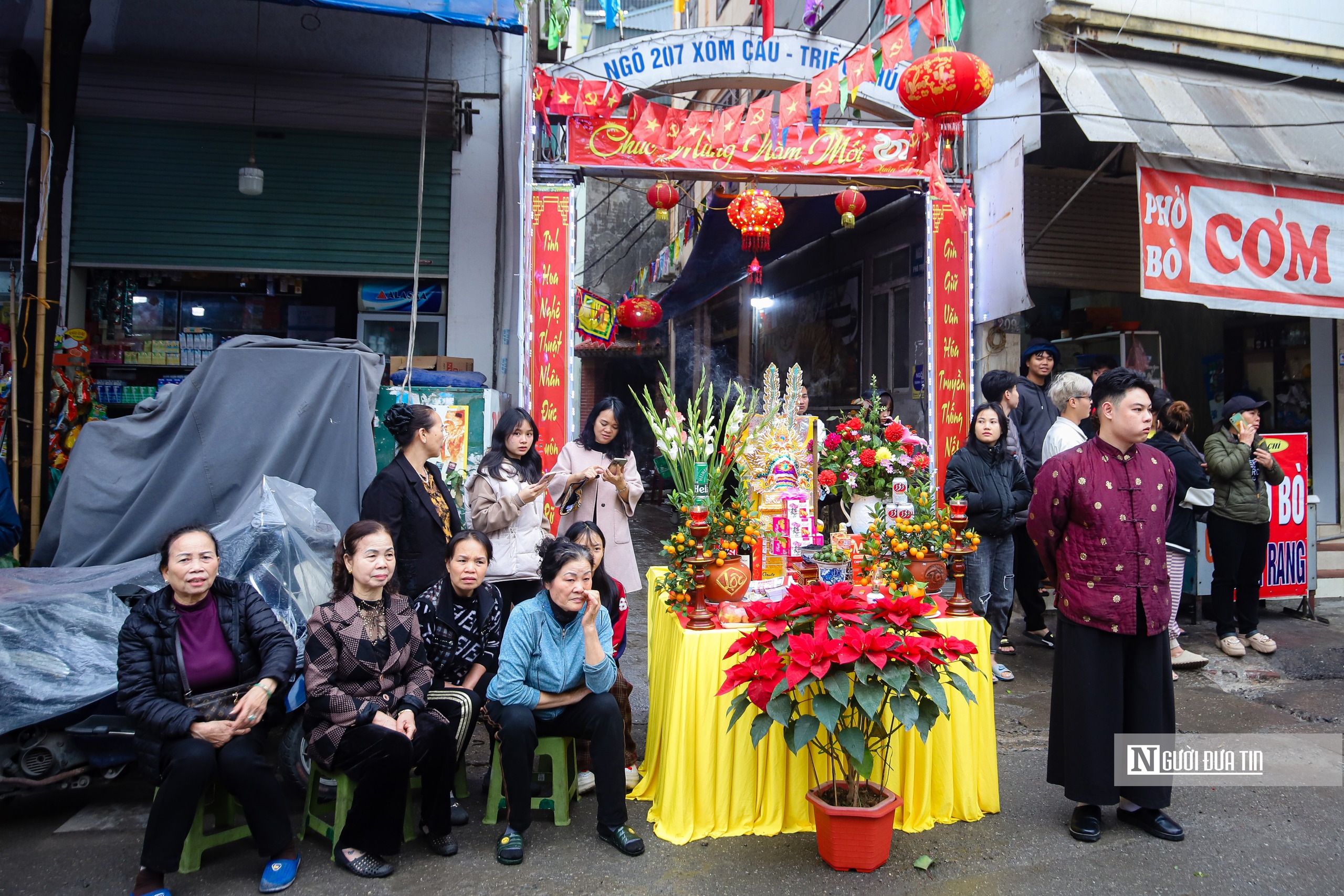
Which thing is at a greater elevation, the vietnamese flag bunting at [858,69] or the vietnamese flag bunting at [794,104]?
the vietnamese flag bunting at [858,69]

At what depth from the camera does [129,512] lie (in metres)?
5.11

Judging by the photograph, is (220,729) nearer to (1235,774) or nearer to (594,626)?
(594,626)

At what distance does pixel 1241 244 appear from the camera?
22.1 ft

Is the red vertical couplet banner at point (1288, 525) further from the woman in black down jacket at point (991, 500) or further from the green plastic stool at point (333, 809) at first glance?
the green plastic stool at point (333, 809)

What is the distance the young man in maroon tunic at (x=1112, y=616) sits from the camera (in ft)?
10.5

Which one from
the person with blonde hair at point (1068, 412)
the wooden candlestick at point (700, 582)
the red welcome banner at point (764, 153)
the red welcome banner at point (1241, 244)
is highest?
the red welcome banner at point (764, 153)

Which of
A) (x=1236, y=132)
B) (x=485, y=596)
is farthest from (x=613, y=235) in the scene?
(x=485, y=596)

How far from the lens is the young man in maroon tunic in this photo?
320 cm

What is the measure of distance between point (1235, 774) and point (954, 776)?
1.46 metres

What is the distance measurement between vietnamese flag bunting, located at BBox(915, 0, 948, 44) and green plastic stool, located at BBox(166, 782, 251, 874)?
19.7 ft

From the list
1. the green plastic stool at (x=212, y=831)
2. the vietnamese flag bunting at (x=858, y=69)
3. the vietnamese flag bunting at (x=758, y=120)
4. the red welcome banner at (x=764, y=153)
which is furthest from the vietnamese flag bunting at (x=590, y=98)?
the green plastic stool at (x=212, y=831)

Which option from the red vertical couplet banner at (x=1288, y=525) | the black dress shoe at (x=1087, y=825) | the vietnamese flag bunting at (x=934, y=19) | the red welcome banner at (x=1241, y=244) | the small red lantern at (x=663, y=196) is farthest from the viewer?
the small red lantern at (x=663, y=196)

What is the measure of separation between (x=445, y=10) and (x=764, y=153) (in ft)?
8.93

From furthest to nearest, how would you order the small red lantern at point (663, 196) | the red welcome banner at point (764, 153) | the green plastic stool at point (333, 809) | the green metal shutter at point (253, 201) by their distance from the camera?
the small red lantern at point (663, 196), the green metal shutter at point (253, 201), the red welcome banner at point (764, 153), the green plastic stool at point (333, 809)
